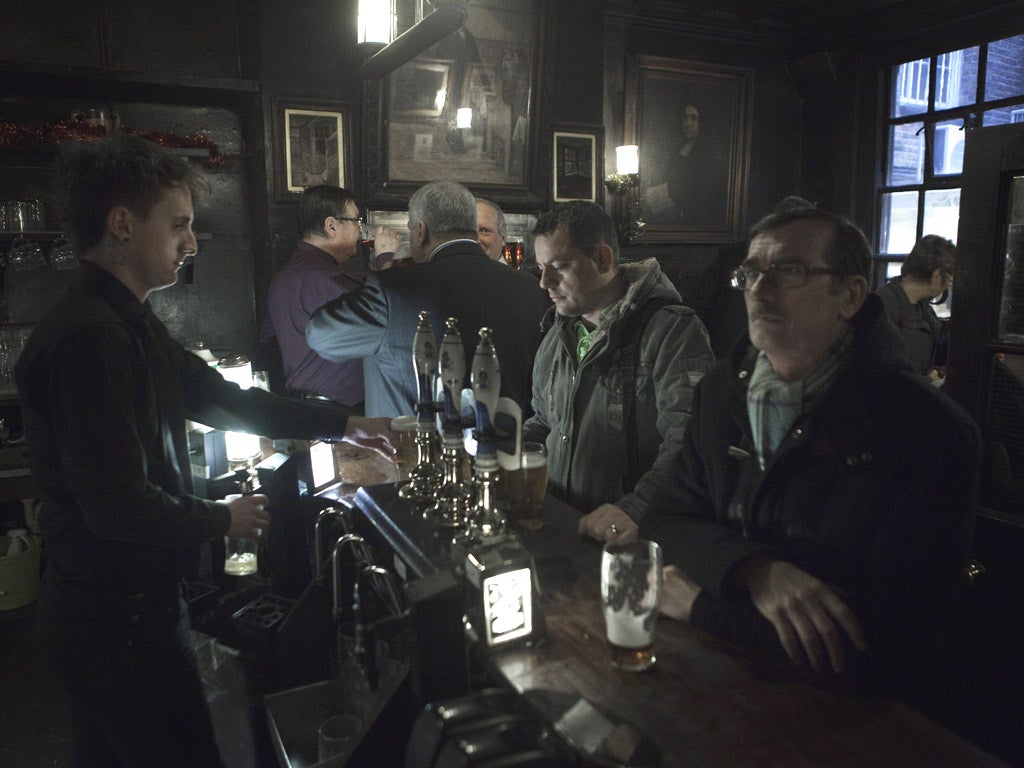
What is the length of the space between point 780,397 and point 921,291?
3.30m

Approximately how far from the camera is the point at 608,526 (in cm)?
167

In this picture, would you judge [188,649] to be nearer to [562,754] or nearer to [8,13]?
[562,754]

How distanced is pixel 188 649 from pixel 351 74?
13.8ft

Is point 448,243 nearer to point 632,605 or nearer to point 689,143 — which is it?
point 632,605

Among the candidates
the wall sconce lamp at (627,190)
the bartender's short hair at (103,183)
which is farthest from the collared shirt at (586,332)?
the wall sconce lamp at (627,190)

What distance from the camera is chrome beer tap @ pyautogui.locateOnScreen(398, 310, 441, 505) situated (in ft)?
5.93

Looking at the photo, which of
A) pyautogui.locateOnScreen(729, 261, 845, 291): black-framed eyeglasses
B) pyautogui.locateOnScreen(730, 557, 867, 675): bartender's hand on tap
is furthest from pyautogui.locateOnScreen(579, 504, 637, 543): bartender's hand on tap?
pyautogui.locateOnScreen(729, 261, 845, 291): black-framed eyeglasses

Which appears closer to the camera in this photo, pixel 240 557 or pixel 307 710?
pixel 307 710

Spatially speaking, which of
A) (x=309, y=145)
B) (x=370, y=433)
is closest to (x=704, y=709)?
(x=370, y=433)

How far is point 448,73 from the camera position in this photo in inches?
199

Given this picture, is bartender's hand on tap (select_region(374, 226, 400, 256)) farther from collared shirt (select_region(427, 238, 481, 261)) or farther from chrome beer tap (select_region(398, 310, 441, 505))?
chrome beer tap (select_region(398, 310, 441, 505))

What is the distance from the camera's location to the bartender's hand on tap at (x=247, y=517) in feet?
5.37

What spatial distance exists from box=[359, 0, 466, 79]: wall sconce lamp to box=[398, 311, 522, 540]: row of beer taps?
2397mm

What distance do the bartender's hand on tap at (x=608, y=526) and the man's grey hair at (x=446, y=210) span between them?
1.53m
